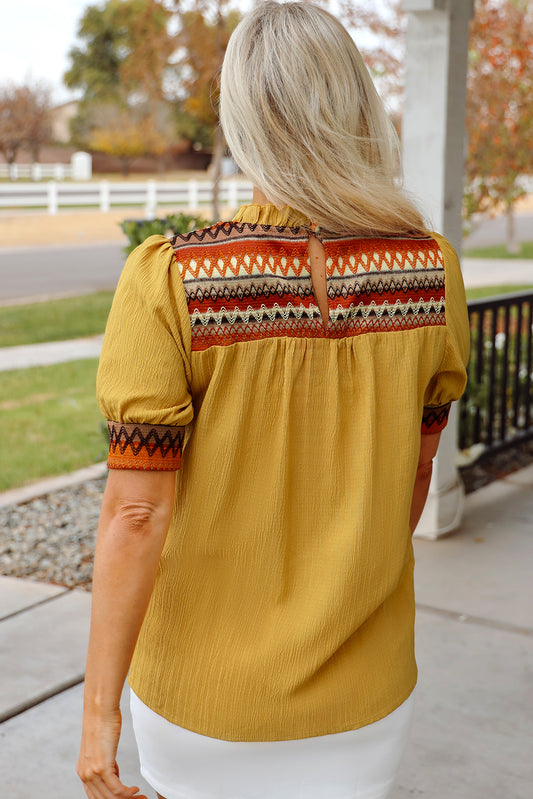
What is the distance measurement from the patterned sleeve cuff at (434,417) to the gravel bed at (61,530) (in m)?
2.90

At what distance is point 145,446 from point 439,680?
248cm

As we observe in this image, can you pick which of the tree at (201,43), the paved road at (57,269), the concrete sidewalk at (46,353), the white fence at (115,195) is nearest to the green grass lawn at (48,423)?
the concrete sidewalk at (46,353)

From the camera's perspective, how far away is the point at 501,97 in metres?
12.1

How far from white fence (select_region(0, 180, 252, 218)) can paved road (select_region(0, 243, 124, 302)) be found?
538 cm

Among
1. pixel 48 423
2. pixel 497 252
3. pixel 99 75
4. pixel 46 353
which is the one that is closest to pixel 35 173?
pixel 99 75

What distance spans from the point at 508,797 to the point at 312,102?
2.24 m

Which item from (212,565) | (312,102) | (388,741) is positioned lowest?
(388,741)

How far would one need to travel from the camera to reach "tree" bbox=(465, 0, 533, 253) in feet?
39.1

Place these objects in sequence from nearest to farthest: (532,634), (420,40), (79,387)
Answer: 1. (532,634)
2. (420,40)
3. (79,387)

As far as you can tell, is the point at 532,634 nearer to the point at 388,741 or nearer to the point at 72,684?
the point at 72,684

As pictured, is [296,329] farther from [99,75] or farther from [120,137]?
[99,75]

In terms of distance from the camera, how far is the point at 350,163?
4.65ft

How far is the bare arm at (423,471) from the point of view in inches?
71.3

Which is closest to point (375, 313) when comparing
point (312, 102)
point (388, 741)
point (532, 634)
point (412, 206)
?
point (412, 206)
